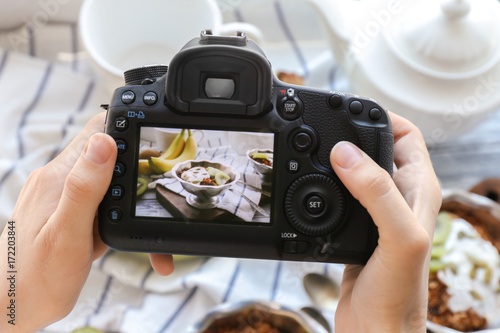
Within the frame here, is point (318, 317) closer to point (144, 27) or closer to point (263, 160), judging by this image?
point (263, 160)

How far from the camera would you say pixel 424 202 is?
19.4 inches

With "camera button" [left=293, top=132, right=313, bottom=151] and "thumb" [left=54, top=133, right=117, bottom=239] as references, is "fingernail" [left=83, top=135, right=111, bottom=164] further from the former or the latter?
"camera button" [left=293, top=132, right=313, bottom=151]

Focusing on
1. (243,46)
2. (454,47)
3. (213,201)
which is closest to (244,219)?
(213,201)

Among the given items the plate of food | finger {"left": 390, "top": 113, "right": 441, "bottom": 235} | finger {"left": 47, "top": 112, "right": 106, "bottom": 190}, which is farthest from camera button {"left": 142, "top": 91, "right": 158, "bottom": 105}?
the plate of food

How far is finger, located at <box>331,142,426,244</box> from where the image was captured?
424 mm

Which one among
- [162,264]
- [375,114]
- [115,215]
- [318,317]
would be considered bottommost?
[318,317]

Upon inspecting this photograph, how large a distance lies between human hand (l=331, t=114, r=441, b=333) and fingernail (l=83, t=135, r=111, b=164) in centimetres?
19

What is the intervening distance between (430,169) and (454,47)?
0.94 feet

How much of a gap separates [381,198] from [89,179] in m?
0.24

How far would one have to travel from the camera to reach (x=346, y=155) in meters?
0.45

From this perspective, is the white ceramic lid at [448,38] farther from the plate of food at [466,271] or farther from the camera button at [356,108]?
the camera button at [356,108]

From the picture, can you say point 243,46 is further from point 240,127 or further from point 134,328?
point 134,328

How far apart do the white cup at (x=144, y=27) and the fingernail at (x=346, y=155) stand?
0.36 m

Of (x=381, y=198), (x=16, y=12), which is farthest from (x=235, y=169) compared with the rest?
(x=16, y=12)
